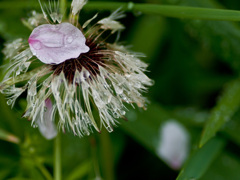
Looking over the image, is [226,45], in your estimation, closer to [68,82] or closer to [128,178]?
[128,178]

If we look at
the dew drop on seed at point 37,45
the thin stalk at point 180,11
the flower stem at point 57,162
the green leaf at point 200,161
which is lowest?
the green leaf at point 200,161

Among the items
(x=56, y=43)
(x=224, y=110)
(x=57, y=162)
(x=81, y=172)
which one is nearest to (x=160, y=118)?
(x=224, y=110)

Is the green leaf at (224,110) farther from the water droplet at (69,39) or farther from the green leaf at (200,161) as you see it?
the water droplet at (69,39)

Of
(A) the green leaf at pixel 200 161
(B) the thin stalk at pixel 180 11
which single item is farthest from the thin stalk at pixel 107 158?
(B) the thin stalk at pixel 180 11

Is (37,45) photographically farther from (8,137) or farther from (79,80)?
(8,137)

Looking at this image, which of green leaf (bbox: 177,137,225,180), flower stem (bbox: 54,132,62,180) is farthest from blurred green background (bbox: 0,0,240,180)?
flower stem (bbox: 54,132,62,180)

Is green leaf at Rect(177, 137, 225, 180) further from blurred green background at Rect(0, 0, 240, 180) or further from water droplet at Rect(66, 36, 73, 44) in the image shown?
water droplet at Rect(66, 36, 73, 44)

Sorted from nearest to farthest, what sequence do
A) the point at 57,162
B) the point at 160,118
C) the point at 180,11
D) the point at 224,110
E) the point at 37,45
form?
the point at 37,45 → the point at 180,11 → the point at 57,162 → the point at 224,110 → the point at 160,118
